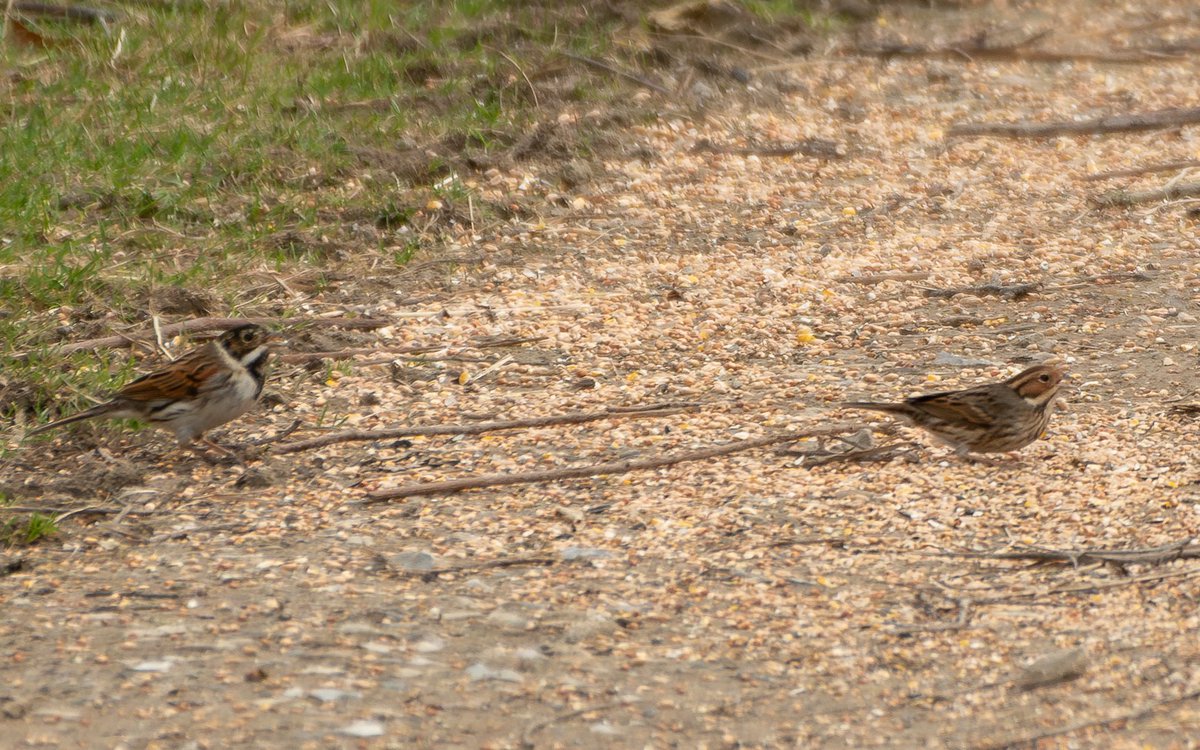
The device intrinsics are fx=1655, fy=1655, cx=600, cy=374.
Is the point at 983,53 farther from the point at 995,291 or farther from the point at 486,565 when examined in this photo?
the point at 486,565

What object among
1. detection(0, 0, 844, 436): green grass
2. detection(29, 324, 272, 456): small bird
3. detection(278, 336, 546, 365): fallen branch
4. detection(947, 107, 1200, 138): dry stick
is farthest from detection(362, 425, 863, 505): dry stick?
detection(947, 107, 1200, 138): dry stick

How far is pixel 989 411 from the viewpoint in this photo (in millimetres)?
5812

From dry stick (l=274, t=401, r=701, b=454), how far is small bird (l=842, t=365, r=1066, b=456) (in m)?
0.75

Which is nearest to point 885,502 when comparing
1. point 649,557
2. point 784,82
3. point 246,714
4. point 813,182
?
point 649,557

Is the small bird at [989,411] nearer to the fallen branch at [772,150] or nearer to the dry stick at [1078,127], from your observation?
the fallen branch at [772,150]

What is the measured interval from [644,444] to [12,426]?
2359 mm

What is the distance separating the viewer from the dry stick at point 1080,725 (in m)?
4.00

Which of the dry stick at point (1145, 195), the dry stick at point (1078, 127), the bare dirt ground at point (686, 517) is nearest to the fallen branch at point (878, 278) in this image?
the bare dirt ground at point (686, 517)

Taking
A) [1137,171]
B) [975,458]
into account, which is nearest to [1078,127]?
[1137,171]

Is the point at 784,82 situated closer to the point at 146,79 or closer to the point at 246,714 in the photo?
the point at 146,79

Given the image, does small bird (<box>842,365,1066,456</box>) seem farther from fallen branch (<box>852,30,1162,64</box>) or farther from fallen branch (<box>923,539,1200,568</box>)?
fallen branch (<box>852,30,1162,64</box>)

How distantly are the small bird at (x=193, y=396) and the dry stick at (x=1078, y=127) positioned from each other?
5.27m

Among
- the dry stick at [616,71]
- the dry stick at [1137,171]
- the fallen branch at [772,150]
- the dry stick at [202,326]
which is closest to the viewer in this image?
the dry stick at [202,326]

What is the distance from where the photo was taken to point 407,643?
179 inches
